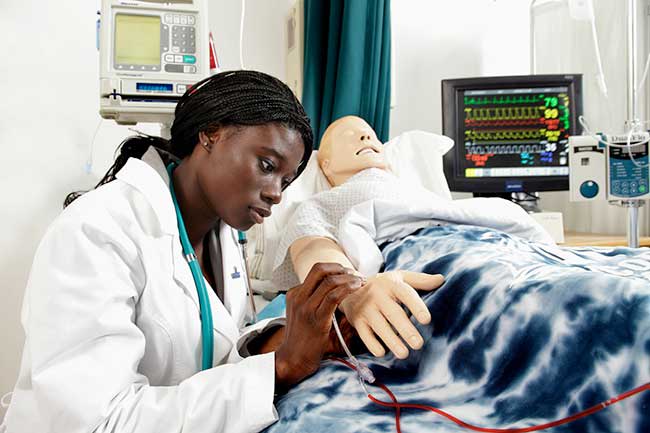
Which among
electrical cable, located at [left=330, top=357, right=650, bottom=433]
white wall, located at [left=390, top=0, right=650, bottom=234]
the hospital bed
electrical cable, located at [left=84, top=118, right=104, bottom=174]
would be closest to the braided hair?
the hospital bed

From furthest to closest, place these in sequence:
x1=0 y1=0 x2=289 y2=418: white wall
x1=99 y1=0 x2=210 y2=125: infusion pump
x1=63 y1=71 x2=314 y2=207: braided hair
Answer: x1=0 y1=0 x2=289 y2=418: white wall → x1=99 y1=0 x2=210 y2=125: infusion pump → x1=63 y1=71 x2=314 y2=207: braided hair

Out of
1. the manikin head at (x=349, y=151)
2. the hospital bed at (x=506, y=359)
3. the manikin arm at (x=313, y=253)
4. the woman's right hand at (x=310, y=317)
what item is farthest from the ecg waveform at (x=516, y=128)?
the woman's right hand at (x=310, y=317)

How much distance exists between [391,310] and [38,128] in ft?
4.15

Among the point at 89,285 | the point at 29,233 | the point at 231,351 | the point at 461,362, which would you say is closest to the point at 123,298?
the point at 89,285

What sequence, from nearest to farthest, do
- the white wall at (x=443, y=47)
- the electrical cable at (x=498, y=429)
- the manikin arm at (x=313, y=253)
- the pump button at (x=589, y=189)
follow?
the electrical cable at (x=498, y=429) → the manikin arm at (x=313, y=253) → the pump button at (x=589, y=189) → the white wall at (x=443, y=47)

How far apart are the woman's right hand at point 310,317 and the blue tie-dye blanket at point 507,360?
35mm

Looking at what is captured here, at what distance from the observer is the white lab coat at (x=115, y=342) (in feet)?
2.26

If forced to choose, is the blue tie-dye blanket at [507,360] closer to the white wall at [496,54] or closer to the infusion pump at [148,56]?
the infusion pump at [148,56]

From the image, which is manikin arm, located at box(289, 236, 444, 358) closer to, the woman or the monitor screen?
the woman

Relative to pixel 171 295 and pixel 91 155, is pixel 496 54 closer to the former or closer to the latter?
pixel 91 155

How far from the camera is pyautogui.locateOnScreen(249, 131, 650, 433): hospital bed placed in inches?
23.2

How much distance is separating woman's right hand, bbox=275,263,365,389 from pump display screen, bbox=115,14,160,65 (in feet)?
2.76

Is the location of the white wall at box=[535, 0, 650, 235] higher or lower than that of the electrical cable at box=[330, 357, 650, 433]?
higher

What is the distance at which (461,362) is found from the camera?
30.2 inches
